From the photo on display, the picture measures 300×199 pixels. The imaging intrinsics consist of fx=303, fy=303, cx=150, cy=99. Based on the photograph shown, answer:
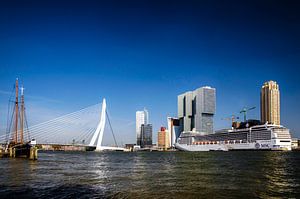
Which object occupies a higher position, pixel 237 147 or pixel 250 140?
pixel 250 140

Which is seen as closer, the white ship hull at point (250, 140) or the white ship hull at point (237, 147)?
the white ship hull at point (250, 140)

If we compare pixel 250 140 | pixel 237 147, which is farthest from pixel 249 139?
pixel 237 147

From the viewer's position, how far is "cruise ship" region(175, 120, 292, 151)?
13375 centimetres

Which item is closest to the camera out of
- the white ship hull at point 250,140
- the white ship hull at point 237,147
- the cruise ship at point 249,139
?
the white ship hull at point 250,140

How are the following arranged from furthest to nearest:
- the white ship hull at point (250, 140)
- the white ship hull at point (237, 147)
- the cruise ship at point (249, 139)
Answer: the white ship hull at point (237, 147), the cruise ship at point (249, 139), the white ship hull at point (250, 140)

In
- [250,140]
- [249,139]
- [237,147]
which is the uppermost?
[249,139]

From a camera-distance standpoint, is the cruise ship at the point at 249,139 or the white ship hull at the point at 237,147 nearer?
the cruise ship at the point at 249,139

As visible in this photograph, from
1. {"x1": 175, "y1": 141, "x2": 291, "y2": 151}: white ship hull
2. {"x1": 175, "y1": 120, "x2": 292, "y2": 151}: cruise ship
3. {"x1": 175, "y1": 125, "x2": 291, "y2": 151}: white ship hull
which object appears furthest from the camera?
{"x1": 175, "y1": 141, "x2": 291, "y2": 151}: white ship hull

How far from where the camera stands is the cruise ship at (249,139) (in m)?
134

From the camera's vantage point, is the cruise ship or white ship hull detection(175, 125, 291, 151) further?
the cruise ship

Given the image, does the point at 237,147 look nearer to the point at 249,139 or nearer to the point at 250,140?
the point at 249,139

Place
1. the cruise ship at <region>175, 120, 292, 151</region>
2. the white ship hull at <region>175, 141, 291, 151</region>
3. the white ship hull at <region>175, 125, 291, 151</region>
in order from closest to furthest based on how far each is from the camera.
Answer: the white ship hull at <region>175, 125, 291, 151</region> < the cruise ship at <region>175, 120, 292, 151</region> < the white ship hull at <region>175, 141, 291, 151</region>

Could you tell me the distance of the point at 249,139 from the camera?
14112 centimetres

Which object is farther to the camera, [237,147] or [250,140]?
[237,147]
